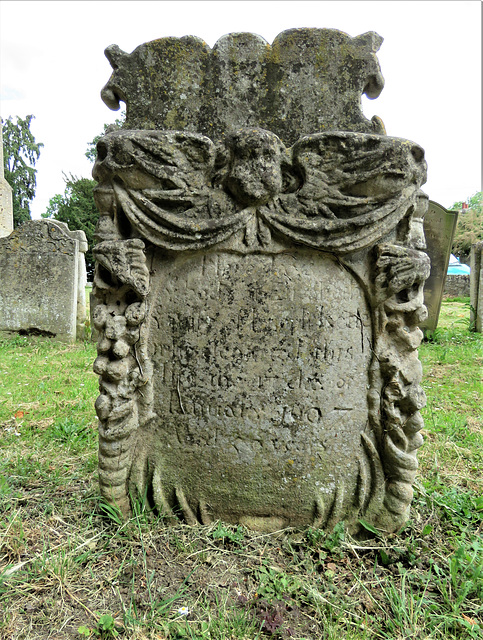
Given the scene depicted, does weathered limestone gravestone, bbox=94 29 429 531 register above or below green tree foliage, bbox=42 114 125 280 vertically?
below

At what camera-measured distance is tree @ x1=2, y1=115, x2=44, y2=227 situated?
Result: 2956 cm

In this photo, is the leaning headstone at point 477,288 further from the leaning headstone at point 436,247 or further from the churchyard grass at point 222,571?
the churchyard grass at point 222,571

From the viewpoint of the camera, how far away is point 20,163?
99.0 feet

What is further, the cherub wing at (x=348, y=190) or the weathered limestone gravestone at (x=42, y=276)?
the weathered limestone gravestone at (x=42, y=276)

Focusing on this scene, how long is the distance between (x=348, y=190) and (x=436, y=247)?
5272mm

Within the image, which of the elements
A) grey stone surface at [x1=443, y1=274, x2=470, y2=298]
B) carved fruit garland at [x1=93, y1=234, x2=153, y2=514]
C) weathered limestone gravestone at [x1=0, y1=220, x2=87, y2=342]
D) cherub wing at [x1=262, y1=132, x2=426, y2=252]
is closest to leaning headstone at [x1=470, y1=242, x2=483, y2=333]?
cherub wing at [x1=262, y1=132, x2=426, y2=252]

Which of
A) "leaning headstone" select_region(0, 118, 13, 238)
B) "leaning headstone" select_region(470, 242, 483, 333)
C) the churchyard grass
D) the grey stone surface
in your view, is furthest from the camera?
the grey stone surface

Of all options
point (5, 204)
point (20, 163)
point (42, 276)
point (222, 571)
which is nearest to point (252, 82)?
point (222, 571)

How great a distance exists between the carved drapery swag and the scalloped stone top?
20 centimetres

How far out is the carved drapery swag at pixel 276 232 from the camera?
6.52 feet

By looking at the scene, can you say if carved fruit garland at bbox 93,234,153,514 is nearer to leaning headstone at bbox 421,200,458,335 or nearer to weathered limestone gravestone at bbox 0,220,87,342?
weathered limestone gravestone at bbox 0,220,87,342

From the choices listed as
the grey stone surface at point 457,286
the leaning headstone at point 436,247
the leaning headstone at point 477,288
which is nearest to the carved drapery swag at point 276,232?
the leaning headstone at point 436,247

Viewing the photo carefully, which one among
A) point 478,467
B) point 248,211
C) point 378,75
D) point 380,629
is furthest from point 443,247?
point 380,629

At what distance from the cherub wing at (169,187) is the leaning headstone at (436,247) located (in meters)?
5.31
